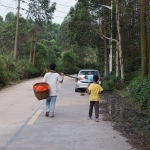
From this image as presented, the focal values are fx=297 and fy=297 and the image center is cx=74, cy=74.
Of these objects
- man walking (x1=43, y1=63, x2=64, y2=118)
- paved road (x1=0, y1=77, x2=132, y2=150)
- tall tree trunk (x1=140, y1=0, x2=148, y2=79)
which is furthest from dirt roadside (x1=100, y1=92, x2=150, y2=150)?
tall tree trunk (x1=140, y1=0, x2=148, y2=79)

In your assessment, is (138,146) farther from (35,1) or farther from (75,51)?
(75,51)

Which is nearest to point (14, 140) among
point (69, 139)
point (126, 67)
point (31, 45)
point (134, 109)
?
point (69, 139)

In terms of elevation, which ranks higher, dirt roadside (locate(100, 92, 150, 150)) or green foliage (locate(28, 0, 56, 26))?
green foliage (locate(28, 0, 56, 26))

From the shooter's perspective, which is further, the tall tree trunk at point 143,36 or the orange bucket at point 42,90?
the tall tree trunk at point 143,36

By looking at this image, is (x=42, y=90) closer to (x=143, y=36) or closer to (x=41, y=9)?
(x=143, y=36)

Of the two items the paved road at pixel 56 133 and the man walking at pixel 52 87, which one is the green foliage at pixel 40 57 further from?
the man walking at pixel 52 87

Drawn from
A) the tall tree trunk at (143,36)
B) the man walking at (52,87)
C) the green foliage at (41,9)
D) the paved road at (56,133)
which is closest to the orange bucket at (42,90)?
the man walking at (52,87)

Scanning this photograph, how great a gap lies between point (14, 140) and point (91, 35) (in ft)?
93.2

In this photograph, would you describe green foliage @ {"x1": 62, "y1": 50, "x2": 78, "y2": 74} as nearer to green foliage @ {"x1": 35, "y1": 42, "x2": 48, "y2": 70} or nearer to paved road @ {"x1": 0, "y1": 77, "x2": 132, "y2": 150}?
green foliage @ {"x1": 35, "y1": 42, "x2": 48, "y2": 70}

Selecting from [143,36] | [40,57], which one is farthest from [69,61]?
[143,36]

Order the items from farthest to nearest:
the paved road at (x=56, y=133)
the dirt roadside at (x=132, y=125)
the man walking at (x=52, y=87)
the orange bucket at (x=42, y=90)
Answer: the man walking at (x=52, y=87) < the orange bucket at (x=42, y=90) < the dirt roadside at (x=132, y=125) < the paved road at (x=56, y=133)

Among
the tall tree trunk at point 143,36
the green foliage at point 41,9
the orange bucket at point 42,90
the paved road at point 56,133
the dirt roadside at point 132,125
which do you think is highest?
the green foliage at point 41,9

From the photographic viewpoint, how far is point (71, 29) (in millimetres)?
35750

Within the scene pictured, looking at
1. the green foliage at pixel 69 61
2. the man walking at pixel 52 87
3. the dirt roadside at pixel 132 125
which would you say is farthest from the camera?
the green foliage at pixel 69 61
